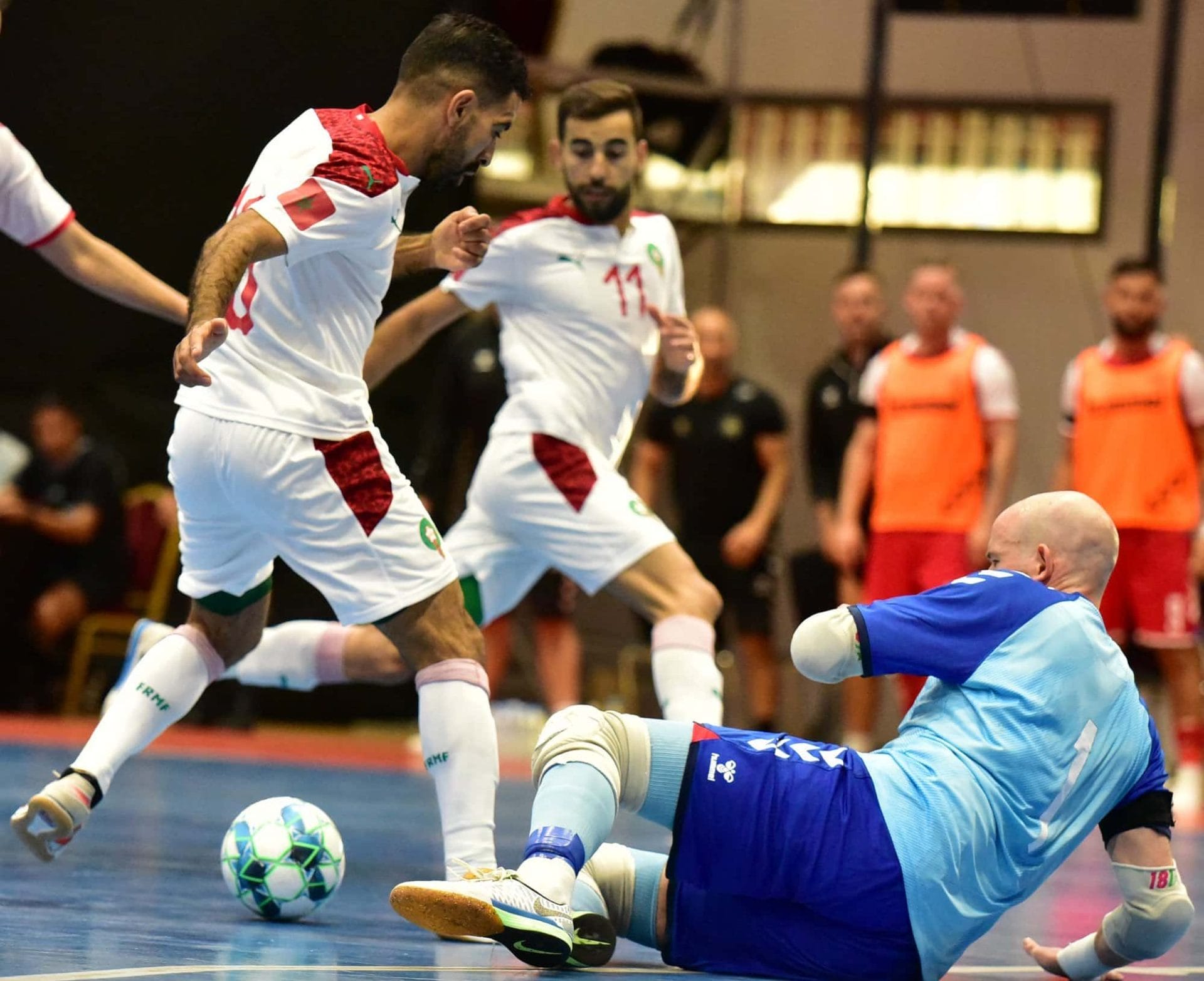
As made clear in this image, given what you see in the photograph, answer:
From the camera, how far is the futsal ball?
3855mm

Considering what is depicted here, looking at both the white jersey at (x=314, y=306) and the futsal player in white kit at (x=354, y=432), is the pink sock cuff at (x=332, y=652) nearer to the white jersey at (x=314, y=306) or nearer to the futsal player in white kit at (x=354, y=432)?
the futsal player in white kit at (x=354, y=432)

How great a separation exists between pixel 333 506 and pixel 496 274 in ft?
5.08

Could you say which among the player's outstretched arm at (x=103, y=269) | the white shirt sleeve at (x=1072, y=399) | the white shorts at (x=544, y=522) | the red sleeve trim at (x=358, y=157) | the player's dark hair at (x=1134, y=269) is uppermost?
the player's dark hair at (x=1134, y=269)

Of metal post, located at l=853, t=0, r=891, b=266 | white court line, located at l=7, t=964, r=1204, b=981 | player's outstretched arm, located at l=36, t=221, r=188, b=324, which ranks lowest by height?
white court line, located at l=7, t=964, r=1204, b=981

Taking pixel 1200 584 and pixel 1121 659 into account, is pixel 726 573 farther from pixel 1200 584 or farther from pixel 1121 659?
pixel 1121 659

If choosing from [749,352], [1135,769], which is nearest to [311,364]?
[1135,769]

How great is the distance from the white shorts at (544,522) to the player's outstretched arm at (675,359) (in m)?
0.28

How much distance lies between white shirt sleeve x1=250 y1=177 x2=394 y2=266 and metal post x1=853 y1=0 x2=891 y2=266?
7253 millimetres

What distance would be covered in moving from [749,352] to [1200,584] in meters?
3.81

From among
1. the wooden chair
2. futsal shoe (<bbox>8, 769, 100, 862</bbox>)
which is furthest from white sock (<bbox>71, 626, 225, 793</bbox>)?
the wooden chair

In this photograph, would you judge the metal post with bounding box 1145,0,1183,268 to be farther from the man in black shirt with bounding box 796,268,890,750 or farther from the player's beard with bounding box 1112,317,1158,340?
the player's beard with bounding box 1112,317,1158,340

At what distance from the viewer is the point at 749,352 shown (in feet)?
42.5

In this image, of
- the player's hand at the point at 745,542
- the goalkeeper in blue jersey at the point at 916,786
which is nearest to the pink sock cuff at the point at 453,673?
the goalkeeper in blue jersey at the point at 916,786

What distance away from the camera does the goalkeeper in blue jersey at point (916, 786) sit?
3256 millimetres
